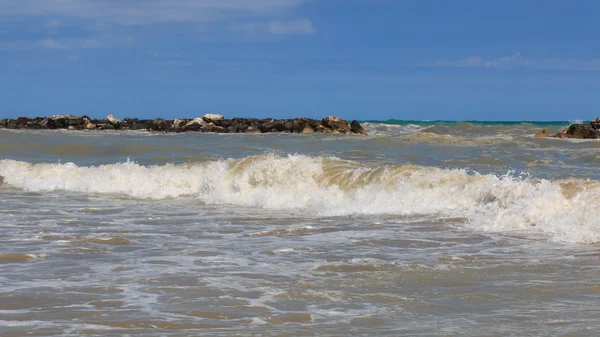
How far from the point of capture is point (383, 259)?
764 cm

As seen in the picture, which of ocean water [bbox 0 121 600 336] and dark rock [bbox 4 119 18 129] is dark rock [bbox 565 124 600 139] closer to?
ocean water [bbox 0 121 600 336]

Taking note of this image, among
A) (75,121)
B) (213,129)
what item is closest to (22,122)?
(75,121)

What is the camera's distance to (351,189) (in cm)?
1437

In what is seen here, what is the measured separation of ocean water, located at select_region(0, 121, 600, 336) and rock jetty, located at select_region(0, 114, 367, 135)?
2245 cm

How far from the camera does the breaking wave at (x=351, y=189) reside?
1042cm

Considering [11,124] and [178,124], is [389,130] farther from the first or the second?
[11,124]

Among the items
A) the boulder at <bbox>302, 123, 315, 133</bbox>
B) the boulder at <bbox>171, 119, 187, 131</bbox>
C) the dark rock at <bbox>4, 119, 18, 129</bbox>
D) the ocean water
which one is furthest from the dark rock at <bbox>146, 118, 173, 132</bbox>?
the ocean water

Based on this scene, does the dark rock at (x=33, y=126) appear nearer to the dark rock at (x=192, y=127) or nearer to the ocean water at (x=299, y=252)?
the dark rock at (x=192, y=127)

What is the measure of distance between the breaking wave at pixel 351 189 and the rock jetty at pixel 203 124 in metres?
21.7

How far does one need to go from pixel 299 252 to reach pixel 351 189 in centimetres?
634

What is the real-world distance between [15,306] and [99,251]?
255 centimetres

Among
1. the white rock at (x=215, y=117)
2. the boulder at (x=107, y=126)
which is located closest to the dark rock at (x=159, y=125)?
the white rock at (x=215, y=117)

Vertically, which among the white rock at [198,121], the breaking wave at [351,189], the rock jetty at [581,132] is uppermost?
the white rock at [198,121]

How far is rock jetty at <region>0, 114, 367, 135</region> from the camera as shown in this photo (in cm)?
4022
